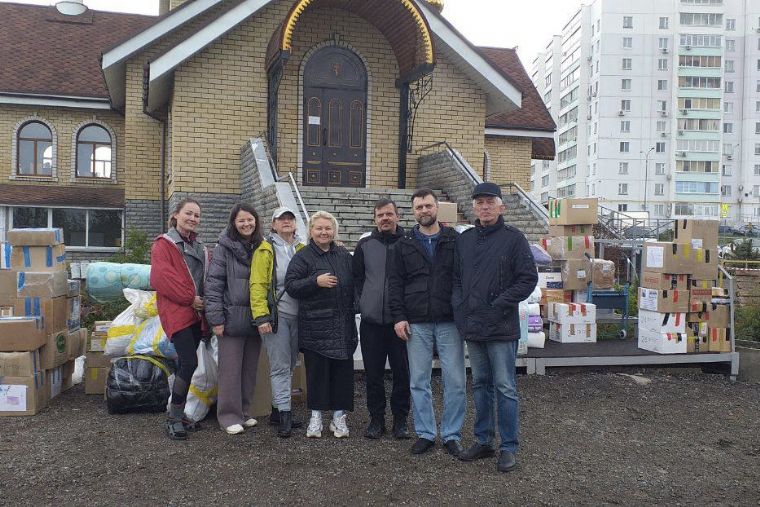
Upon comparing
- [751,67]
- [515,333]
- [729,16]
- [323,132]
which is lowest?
[515,333]

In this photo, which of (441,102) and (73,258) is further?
(73,258)

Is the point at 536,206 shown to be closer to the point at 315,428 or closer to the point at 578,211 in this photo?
the point at 578,211

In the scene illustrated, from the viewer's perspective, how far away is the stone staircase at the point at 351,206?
12.1 metres

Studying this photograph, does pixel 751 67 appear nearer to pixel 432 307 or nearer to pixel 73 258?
pixel 73 258

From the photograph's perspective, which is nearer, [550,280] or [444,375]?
[444,375]

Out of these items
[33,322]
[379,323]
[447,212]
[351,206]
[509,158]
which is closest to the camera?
[379,323]

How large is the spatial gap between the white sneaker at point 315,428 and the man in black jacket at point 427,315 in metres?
0.80

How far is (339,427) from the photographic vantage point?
556 cm

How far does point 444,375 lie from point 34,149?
674 inches

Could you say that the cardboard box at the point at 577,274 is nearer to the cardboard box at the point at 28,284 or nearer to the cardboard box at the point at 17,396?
the cardboard box at the point at 28,284

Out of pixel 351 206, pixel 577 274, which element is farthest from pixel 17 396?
pixel 351 206

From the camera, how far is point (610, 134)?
7138 centimetres

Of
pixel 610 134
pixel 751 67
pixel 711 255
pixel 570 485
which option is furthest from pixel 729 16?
pixel 570 485

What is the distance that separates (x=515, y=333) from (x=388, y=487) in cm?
136
